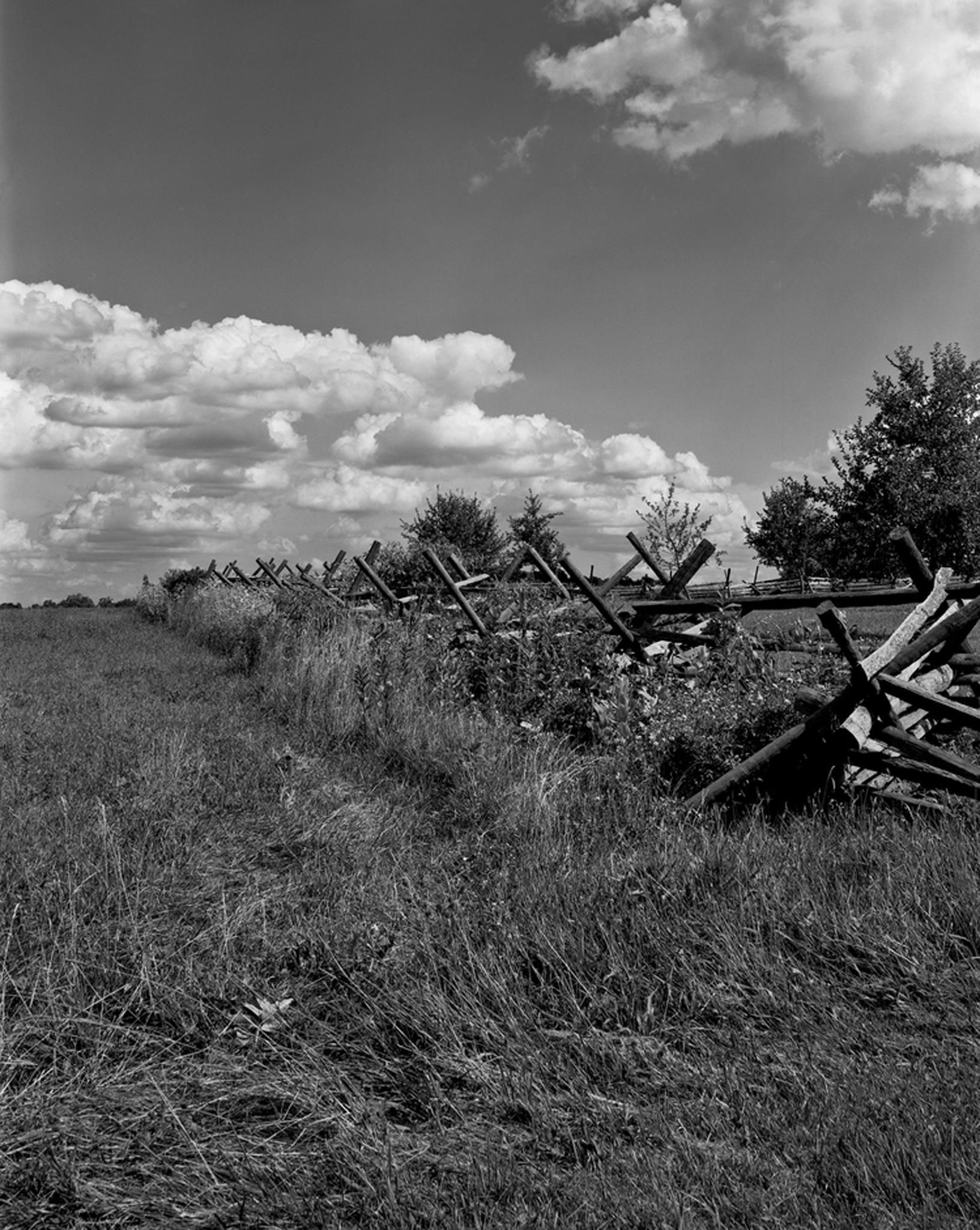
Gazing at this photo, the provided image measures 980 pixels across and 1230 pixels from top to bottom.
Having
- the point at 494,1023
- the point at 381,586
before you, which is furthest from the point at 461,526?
the point at 494,1023

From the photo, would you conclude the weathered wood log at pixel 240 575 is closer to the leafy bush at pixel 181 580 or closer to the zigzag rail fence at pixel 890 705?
the leafy bush at pixel 181 580

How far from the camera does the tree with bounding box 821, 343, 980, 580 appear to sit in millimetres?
26750

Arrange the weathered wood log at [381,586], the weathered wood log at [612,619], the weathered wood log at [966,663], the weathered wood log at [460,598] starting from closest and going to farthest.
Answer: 1. the weathered wood log at [966,663]
2. the weathered wood log at [612,619]
3. the weathered wood log at [460,598]
4. the weathered wood log at [381,586]

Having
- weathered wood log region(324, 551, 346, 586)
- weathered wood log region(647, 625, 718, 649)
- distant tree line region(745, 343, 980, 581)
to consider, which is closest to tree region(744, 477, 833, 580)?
distant tree line region(745, 343, 980, 581)

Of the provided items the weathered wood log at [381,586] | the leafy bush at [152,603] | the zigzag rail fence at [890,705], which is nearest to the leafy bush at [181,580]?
the leafy bush at [152,603]

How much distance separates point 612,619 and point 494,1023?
682 centimetres

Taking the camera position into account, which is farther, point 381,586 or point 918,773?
point 381,586

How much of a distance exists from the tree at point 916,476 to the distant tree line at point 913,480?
0.02m

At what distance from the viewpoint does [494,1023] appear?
11.4ft

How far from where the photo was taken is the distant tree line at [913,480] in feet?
87.9

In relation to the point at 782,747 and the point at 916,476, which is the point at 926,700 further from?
the point at 916,476

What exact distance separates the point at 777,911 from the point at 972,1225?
5.89ft

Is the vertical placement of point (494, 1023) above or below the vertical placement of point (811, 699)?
below

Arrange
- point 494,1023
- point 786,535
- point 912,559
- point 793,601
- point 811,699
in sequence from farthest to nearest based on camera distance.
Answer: point 786,535 → point 793,601 → point 912,559 → point 811,699 → point 494,1023
